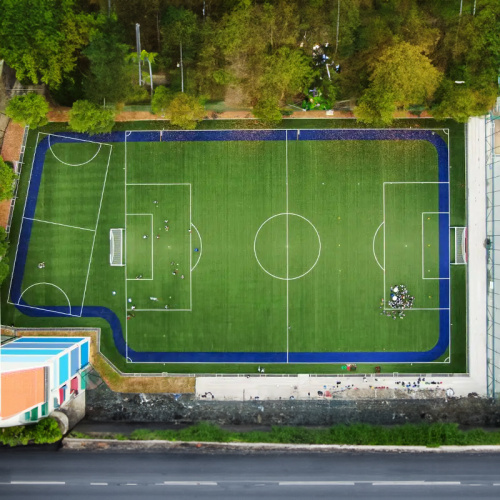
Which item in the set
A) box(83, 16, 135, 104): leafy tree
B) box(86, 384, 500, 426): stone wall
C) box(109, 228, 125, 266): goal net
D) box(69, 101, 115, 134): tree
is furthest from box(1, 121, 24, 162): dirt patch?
box(86, 384, 500, 426): stone wall

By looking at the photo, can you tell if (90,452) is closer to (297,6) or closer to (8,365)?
(8,365)

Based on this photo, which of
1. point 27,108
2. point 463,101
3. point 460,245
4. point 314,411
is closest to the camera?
point 463,101

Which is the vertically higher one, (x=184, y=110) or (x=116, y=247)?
(x=184, y=110)

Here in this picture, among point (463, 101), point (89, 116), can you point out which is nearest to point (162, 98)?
point (89, 116)

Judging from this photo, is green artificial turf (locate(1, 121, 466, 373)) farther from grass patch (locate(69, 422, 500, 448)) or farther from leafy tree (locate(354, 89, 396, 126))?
grass patch (locate(69, 422, 500, 448))

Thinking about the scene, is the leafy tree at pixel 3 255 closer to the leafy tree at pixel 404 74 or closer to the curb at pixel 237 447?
the curb at pixel 237 447

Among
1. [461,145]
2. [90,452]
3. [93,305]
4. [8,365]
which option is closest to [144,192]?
[93,305]

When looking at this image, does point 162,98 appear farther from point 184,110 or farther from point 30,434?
point 30,434
